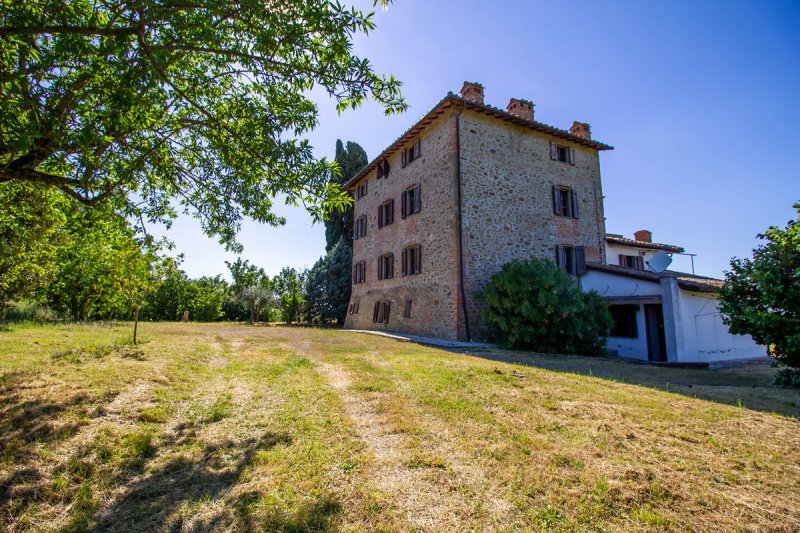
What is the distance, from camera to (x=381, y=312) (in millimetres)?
17438

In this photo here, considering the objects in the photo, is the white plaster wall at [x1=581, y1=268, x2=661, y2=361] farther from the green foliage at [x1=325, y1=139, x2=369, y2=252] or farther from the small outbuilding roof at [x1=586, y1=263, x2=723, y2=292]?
the green foliage at [x1=325, y1=139, x2=369, y2=252]

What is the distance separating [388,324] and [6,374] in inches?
510

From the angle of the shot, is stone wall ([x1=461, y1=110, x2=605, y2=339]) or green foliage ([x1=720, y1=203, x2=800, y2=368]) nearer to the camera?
green foliage ([x1=720, y1=203, x2=800, y2=368])

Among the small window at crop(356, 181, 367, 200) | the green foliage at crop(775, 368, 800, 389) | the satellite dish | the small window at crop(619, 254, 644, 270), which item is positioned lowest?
the green foliage at crop(775, 368, 800, 389)

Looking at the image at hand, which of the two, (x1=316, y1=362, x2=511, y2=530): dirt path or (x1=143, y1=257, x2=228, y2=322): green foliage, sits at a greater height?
(x1=143, y1=257, x2=228, y2=322): green foliage

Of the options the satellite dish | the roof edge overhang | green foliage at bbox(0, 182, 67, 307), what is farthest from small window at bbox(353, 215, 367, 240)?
the satellite dish

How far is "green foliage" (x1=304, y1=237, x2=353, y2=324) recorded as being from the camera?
75.4 ft

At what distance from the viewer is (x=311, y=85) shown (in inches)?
197

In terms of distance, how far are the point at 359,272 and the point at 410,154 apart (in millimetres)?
7033

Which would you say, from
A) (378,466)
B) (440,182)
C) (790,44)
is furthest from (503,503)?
(440,182)

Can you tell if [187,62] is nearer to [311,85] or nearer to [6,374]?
[311,85]

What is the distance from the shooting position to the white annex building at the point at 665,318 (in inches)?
462

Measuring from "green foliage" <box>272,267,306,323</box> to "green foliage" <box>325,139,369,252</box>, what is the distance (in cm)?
293

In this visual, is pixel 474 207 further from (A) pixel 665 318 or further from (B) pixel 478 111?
(A) pixel 665 318
